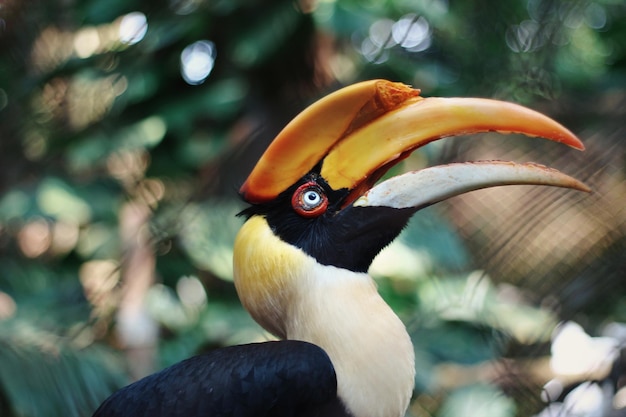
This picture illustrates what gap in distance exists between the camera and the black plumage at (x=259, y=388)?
2.02ft

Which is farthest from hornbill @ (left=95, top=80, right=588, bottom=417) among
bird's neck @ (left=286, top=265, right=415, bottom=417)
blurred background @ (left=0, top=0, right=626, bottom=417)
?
blurred background @ (left=0, top=0, right=626, bottom=417)

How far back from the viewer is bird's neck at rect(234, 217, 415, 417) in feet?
2.07

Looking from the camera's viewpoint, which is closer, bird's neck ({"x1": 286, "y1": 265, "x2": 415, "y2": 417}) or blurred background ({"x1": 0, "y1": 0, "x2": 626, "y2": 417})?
bird's neck ({"x1": 286, "y1": 265, "x2": 415, "y2": 417})

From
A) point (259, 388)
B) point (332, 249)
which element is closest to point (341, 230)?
point (332, 249)

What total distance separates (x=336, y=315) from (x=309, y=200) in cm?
12

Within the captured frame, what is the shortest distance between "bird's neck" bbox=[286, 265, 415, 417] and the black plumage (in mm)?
16

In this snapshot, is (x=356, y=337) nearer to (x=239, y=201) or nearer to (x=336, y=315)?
(x=336, y=315)

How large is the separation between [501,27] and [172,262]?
80cm

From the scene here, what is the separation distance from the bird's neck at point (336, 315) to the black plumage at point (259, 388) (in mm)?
20

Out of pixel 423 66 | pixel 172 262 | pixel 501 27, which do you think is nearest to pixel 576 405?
pixel 501 27

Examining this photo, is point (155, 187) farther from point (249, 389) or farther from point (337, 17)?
point (249, 389)

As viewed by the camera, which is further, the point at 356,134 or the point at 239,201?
the point at 239,201

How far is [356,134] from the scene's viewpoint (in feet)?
2.32

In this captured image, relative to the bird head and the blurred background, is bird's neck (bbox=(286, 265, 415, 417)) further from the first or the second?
the blurred background
